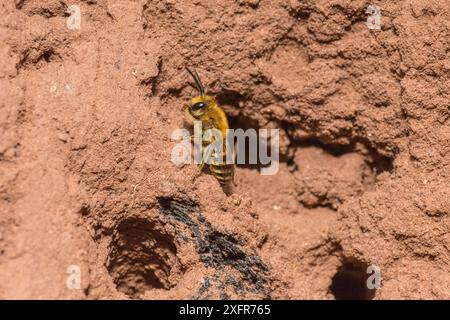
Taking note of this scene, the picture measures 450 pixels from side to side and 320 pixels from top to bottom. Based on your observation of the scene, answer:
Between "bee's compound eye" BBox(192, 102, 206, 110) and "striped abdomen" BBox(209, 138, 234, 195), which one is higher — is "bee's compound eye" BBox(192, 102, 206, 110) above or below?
above

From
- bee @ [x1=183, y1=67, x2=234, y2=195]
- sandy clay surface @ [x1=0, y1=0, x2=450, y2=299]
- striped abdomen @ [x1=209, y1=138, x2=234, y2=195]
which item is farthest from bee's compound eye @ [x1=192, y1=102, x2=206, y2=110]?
striped abdomen @ [x1=209, y1=138, x2=234, y2=195]

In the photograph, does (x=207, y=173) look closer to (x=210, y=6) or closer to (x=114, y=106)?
(x=114, y=106)

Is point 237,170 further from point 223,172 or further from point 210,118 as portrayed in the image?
point 210,118

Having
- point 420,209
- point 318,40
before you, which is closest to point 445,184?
point 420,209

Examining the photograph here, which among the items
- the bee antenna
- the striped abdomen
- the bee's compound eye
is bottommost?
the striped abdomen

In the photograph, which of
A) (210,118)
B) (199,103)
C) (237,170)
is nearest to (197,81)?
(199,103)

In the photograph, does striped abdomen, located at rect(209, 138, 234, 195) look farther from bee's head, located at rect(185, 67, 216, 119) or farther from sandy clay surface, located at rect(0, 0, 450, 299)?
bee's head, located at rect(185, 67, 216, 119)
